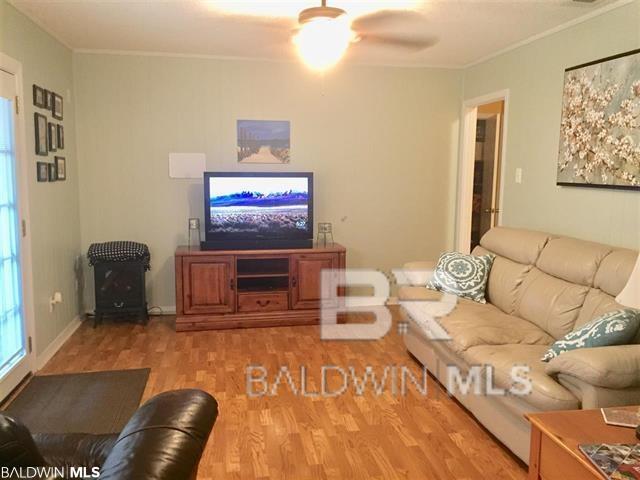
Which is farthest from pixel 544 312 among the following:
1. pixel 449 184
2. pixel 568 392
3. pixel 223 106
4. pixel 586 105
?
pixel 223 106

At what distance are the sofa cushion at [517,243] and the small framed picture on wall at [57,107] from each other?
11.6ft

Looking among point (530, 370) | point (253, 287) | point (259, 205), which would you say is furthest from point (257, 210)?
point (530, 370)

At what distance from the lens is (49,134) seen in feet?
12.8

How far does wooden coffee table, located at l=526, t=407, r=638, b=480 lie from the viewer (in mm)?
1647

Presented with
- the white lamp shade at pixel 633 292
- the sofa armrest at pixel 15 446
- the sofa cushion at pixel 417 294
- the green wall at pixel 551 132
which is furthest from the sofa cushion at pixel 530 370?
the sofa armrest at pixel 15 446

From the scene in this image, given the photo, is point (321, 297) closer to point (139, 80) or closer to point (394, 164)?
point (394, 164)

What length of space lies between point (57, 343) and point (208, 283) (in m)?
1.24

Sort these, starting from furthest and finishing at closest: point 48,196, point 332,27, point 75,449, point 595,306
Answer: point 48,196
point 595,306
point 332,27
point 75,449

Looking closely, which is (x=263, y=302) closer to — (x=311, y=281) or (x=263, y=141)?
(x=311, y=281)

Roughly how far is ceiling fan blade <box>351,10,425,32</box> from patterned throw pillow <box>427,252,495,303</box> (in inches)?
68.5

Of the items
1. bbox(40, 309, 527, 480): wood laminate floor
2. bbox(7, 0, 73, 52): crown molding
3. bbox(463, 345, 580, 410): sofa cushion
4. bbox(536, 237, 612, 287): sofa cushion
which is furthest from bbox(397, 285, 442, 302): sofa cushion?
bbox(7, 0, 73, 52): crown molding

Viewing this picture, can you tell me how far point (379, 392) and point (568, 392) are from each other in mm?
1255

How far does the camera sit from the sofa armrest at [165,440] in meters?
1.18

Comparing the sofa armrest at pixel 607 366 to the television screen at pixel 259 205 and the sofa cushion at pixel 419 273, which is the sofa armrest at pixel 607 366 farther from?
the television screen at pixel 259 205
